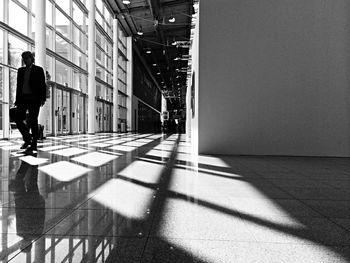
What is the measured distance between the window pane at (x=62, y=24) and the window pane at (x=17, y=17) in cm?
275

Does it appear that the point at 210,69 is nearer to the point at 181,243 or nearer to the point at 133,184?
the point at 133,184

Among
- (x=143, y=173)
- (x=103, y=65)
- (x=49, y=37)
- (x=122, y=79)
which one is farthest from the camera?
(x=122, y=79)

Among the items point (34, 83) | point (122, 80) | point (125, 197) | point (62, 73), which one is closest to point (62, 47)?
point (62, 73)

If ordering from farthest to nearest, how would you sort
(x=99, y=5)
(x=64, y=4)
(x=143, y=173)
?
1. (x=99, y=5)
2. (x=64, y=4)
3. (x=143, y=173)

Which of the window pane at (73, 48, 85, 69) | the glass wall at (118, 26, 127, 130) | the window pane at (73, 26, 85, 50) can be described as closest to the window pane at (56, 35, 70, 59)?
the window pane at (73, 48, 85, 69)

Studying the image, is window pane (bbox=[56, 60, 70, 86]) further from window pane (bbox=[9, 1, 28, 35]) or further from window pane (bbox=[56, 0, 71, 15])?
window pane (bbox=[9, 1, 28, 35])

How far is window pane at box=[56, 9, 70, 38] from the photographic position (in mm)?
15530

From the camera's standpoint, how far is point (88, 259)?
1.50 meters

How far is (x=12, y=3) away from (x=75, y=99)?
8086mm

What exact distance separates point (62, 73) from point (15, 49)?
16.1ft

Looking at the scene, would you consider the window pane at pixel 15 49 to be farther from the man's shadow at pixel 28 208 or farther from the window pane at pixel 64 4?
the man's shadow at pixel 28 208

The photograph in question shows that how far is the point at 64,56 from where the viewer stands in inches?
659

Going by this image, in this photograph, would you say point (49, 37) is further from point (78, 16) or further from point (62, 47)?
point (78, 16)

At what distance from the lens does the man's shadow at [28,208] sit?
1811mm
